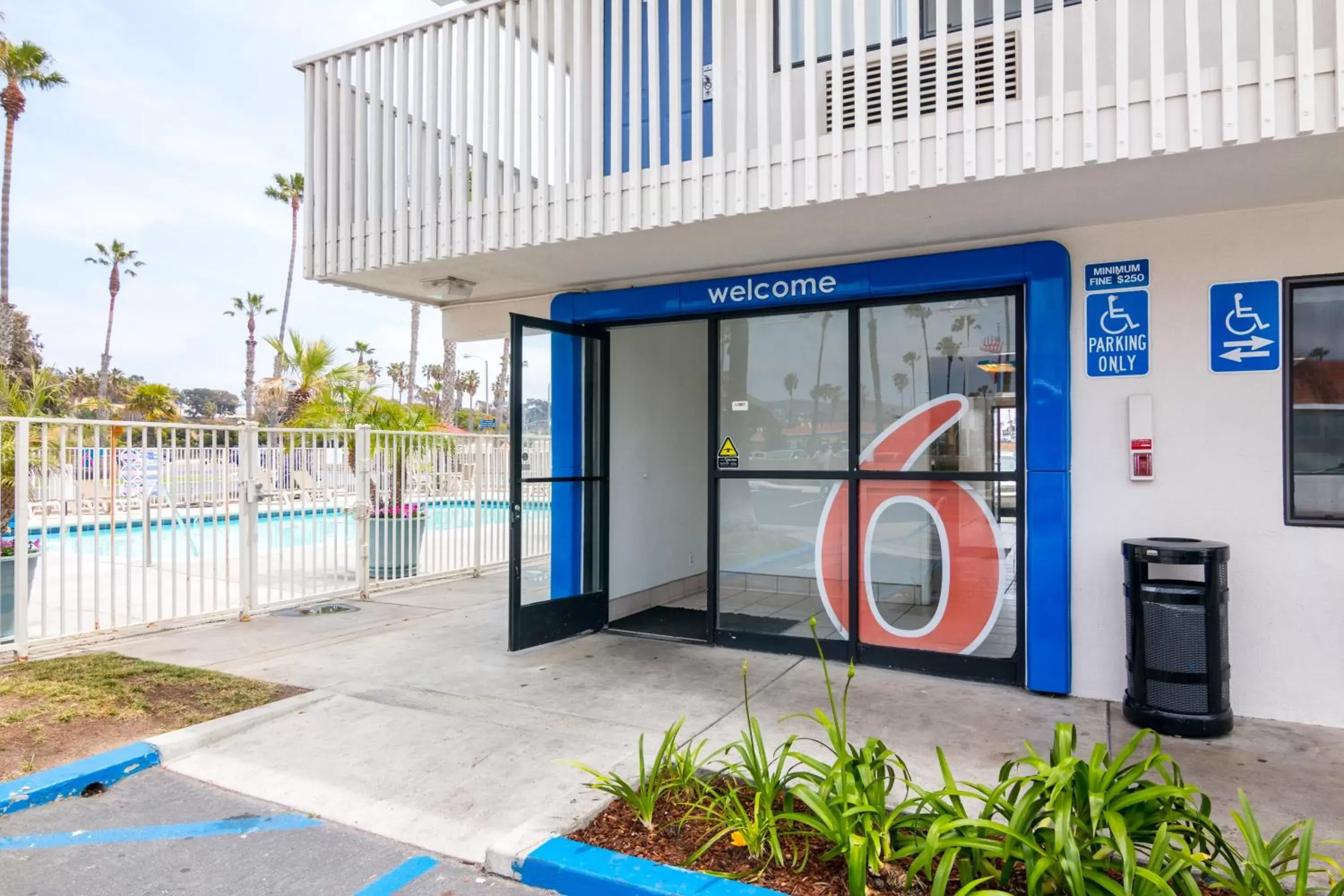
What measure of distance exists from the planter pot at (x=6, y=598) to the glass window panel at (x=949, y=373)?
6.41 metres

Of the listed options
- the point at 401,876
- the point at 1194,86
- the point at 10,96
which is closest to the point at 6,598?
the point at 401,876

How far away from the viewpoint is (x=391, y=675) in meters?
5.39

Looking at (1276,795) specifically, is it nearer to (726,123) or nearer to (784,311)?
(784,311)

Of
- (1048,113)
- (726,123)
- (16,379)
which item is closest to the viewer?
(1048,113)

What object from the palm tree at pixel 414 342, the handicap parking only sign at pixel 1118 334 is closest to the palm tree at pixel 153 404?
the palm tree at pixel 414 342

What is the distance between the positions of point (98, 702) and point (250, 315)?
39275 mm

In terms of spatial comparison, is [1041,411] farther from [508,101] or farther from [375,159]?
[375,159]

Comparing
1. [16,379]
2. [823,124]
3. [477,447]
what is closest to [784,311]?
[823,124]

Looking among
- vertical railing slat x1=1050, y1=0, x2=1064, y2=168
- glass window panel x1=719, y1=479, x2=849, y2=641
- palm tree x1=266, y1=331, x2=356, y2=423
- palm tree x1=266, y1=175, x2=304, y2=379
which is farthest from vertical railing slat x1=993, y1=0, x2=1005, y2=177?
palm tree x1=266, y1=175, x2=304, y2=379

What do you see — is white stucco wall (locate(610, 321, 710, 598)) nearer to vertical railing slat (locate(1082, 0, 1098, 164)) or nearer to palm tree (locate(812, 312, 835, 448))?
palm tree (locate(812, 312, 835, 448))

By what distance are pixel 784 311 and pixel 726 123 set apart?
1.51m

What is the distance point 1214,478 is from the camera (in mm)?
4547

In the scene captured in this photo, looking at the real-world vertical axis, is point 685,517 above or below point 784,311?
below

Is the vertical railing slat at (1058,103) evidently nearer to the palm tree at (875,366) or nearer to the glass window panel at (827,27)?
the glass window panel at (827,27)
